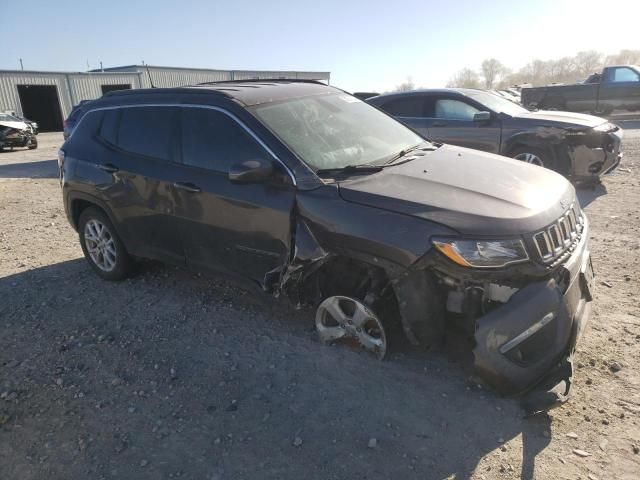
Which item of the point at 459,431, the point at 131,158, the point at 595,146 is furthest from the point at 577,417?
the point at 595,146

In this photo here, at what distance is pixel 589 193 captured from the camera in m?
7.74

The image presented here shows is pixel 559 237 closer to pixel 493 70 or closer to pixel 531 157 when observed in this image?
pixel 531 157

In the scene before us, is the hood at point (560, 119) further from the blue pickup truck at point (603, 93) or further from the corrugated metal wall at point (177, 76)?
the corrugated metal wall at point (177, 76)

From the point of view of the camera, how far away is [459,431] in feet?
8.91

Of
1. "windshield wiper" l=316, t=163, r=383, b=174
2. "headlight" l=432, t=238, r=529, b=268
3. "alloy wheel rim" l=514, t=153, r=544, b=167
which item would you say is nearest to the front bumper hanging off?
"alloy wheel rim" l=514, t=153, r=544, b=167

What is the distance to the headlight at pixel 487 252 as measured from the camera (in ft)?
8.88

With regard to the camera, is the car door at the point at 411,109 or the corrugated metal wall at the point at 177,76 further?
the corrugated metal wall at the point at 177,76

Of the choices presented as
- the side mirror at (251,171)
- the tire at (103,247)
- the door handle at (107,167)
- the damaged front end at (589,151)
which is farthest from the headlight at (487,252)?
the damaged front end at (589,151)

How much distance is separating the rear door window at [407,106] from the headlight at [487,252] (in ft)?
21.2

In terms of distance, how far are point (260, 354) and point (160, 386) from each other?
718 mm

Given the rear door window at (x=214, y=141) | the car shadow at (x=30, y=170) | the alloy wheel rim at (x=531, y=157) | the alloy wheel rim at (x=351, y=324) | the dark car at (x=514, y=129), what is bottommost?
the car shadow at (x=30, y=170)

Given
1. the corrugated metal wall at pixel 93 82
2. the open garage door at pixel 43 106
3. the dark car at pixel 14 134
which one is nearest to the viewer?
A: the dark car at pixel 14 134

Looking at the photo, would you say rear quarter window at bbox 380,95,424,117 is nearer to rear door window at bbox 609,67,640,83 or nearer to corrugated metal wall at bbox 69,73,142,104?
rear door window at bbox 609,67,640,83

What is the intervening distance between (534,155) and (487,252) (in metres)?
5.88
